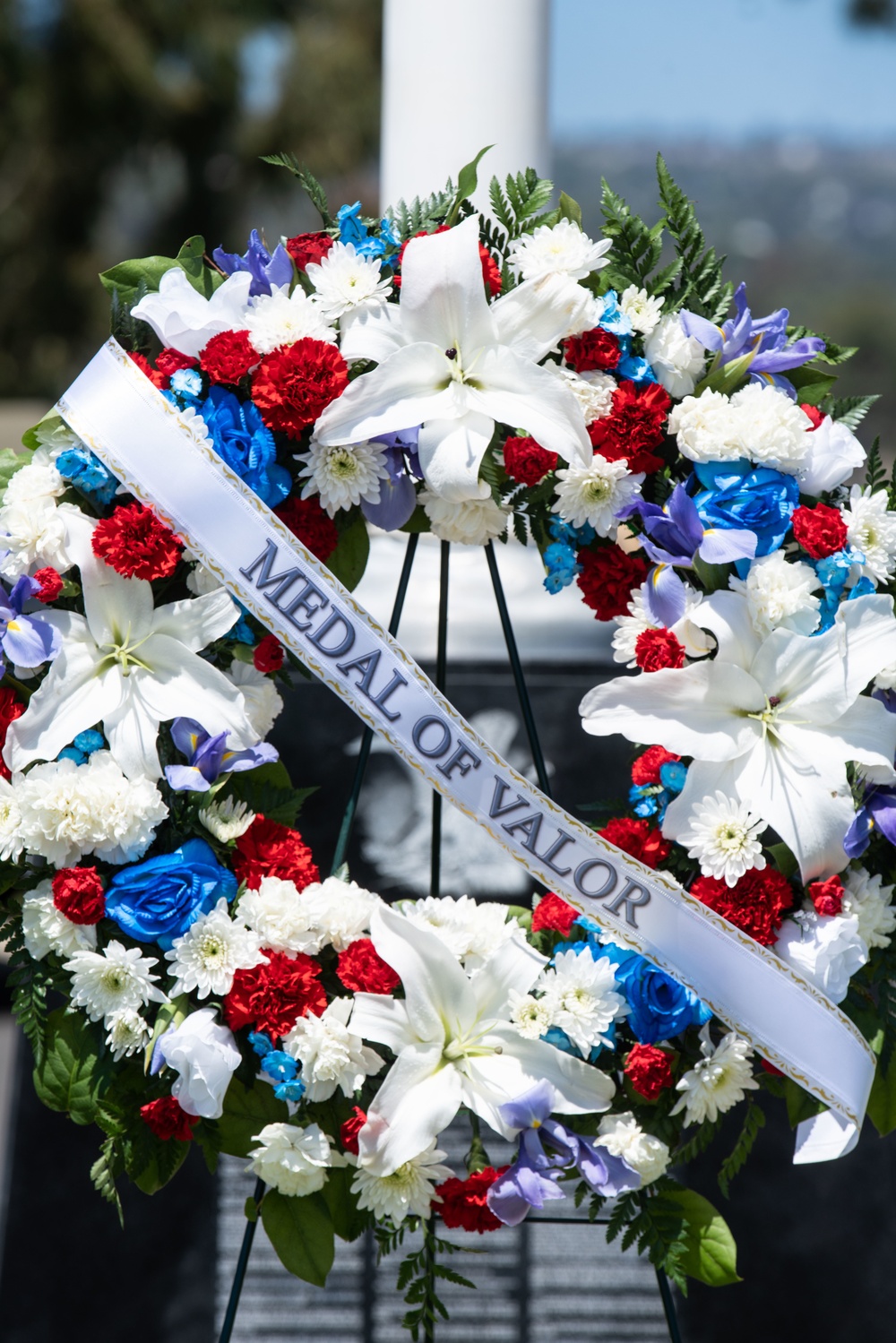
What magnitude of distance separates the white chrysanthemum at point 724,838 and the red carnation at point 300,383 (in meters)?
0.58

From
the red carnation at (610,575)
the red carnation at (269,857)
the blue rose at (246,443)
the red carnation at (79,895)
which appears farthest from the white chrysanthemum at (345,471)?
the red carnation at (79,895)

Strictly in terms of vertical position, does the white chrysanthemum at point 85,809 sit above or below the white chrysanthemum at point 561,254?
below

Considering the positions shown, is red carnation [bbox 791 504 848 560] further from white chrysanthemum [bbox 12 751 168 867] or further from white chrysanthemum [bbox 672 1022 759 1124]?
white chrysanthemum [bbox 12 751 168 867]

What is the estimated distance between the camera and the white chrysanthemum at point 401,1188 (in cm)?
146

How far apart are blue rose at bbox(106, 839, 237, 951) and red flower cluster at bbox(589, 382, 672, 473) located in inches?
24.3

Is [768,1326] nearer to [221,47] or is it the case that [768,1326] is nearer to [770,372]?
[770,372]

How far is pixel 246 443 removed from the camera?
1.52m

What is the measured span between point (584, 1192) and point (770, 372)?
91 centimetres

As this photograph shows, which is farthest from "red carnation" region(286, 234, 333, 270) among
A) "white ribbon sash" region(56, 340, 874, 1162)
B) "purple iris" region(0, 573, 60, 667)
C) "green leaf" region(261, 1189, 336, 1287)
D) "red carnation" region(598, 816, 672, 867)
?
"green leaf" region(261, 1189, 336, 1287)

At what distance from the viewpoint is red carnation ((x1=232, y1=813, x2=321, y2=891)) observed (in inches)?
59.2

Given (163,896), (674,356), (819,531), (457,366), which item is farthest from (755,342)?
(163,896)

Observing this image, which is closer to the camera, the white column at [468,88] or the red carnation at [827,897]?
the red carnation at [827,897]

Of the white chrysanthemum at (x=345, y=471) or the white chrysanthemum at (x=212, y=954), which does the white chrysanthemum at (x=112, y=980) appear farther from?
the white chrysanthemum at (x=345, y=471)

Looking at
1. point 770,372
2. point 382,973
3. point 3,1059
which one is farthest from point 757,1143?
point 3,1059
